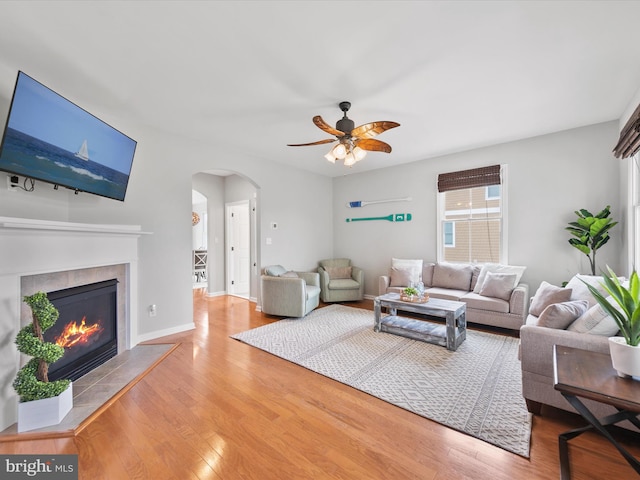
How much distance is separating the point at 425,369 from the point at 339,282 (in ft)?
9.47

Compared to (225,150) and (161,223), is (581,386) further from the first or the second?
(225,150)

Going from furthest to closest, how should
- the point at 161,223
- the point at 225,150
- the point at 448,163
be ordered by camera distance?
the point at 448,163 → the point at 225,150 → the point at 161,223

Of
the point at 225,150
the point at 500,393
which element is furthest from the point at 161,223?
the point at 500,393

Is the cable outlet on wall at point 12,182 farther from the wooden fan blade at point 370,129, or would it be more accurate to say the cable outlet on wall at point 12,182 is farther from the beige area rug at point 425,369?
the wooden fan blade at point 370,129

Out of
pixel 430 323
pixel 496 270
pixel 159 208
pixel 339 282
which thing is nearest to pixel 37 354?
pixel 159 208

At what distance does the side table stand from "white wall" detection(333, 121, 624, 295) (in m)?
2.79

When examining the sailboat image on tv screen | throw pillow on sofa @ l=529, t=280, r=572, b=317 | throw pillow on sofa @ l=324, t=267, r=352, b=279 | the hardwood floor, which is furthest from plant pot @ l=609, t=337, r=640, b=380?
throw pillow on sofa @ l=324, t=267, r=352, b=279

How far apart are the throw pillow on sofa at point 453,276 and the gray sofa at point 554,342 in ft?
7.15

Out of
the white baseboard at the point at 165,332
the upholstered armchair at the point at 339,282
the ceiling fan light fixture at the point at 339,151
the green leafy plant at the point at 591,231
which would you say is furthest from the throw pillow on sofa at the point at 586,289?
the white baseboard at the point at 165,332

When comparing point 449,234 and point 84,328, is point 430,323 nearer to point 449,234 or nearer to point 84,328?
point 449,234

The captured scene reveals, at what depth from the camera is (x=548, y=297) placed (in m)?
2.79

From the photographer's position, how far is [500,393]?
225 cm

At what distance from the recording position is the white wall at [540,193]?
11.7 ft

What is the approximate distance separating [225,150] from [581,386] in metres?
4.56
